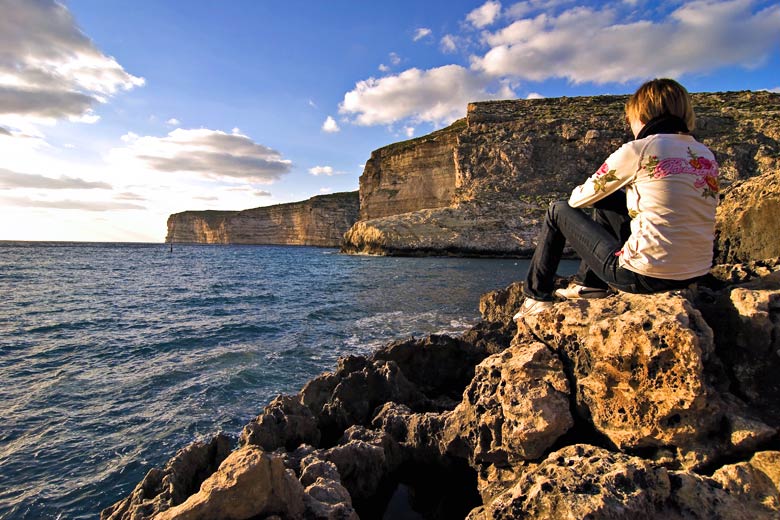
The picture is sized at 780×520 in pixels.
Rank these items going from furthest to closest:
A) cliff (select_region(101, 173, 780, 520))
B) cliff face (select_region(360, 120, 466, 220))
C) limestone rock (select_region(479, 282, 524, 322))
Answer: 1. cliff face (select_region(360, 120, 466, 220))
2. limestone rock (select_region(479, 282, 524, 322))
3. cliff (select_region(101, 173, 780, 520))

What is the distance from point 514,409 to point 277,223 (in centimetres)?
13277

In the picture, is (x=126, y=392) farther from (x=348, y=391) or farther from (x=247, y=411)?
(x=348, y=391)

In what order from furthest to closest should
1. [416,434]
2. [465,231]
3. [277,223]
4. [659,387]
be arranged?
[277,223], [465,231], [416,434], [659,387]

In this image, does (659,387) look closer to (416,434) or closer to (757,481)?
(757,481)

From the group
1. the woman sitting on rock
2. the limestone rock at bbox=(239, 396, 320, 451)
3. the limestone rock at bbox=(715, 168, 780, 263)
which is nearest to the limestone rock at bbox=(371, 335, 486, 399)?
the limestone rock at bbox=(239, 396, 320, 451)

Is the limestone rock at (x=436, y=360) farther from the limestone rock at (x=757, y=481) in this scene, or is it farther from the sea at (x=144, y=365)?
the limestone rock at (x=757, y=481)

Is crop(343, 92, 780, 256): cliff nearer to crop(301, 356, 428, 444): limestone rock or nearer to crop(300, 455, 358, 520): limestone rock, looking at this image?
crop(301, 356, 428, 444): limestone rock

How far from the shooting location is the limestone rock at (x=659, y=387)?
2586 millimetres

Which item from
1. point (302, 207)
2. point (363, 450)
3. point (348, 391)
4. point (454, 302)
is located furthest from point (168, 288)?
point (302, 207)

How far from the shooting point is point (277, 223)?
130m

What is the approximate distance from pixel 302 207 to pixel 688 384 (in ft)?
403

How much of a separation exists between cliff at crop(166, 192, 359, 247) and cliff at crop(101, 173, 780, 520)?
372ft

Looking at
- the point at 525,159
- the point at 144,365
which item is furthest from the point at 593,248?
the point at 525,159

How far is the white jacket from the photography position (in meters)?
2.82
